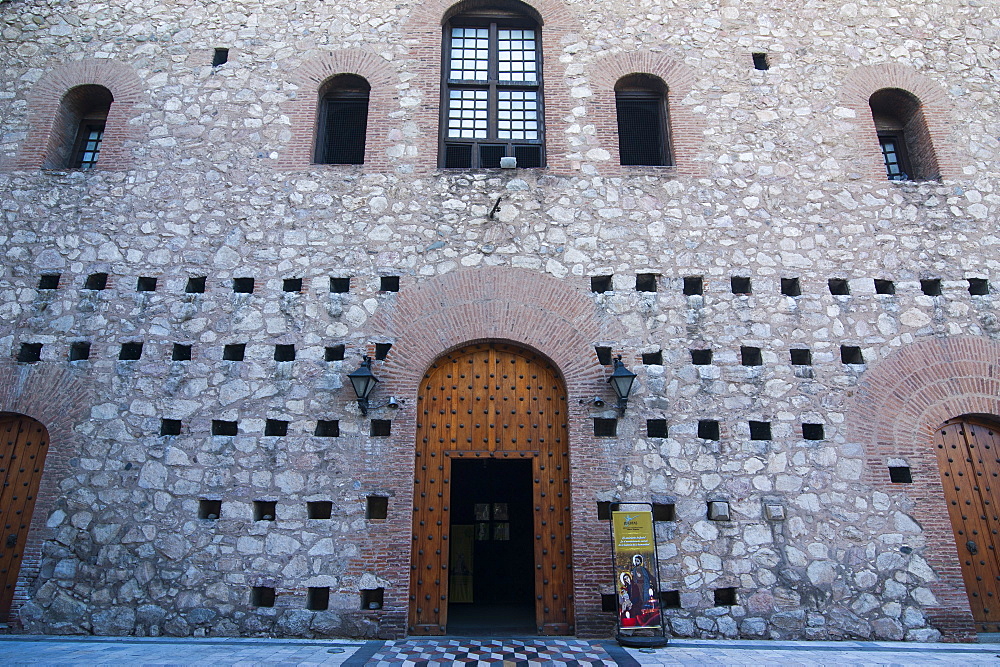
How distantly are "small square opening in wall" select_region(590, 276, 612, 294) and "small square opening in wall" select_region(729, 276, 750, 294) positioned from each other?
1.72m

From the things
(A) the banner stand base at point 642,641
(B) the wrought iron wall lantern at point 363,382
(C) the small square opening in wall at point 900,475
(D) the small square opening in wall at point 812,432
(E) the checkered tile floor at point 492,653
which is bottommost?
(E) the checkered tile floor at point 492,653

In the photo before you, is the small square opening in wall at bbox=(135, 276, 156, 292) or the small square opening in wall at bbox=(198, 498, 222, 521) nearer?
the small square opening in wall at bbox=(198, 498, 222, 521)

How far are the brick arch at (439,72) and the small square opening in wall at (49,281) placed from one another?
525cm

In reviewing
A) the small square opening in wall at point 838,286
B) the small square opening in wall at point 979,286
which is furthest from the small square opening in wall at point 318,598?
the small square opening in wall at point 979,286

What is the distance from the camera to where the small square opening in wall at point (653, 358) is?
7.60m

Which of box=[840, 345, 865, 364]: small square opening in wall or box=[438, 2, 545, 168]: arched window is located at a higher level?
box=[438, 2, 545, 168]: arched window

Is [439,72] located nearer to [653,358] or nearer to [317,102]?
[317,102]

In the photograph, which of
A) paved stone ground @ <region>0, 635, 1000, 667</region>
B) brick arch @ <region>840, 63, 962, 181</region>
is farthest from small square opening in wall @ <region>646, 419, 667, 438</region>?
brick arch @ <region>840, 63, 962, 181</region>

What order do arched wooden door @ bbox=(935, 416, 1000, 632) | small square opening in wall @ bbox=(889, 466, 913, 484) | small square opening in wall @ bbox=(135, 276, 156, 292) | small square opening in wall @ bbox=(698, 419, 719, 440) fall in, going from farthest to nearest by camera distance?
small square opening in wall @ bbox=(135, 276, 156, 292) → small square opening in wall @ bbox=(698, 419, 719, 440) → small square opening in wall @ bbox=(889, 466, 913, 484) → arched wooden door @ bbox=(935, 416, 1000, 632)

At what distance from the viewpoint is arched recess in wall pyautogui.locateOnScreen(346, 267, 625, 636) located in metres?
6.75

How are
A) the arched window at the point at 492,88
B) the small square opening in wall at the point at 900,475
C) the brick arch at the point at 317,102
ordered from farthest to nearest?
the arched window at the point at 492,88
the brick arch at the point at 317,102
the small square opening in wall at the point at 900,475

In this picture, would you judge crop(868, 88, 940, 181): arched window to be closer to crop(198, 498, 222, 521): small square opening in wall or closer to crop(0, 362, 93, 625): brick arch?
crop(198, 498, 222, 521): small square opening in wall

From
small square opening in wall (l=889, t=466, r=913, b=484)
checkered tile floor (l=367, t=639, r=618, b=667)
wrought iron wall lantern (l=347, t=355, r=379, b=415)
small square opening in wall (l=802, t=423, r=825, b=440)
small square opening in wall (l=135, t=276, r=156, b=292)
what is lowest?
checkered tile floor (l=367, t=639, r=618, b=667)

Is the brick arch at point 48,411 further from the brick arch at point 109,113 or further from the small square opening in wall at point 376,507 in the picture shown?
the small square opening in wall at point 376,507
